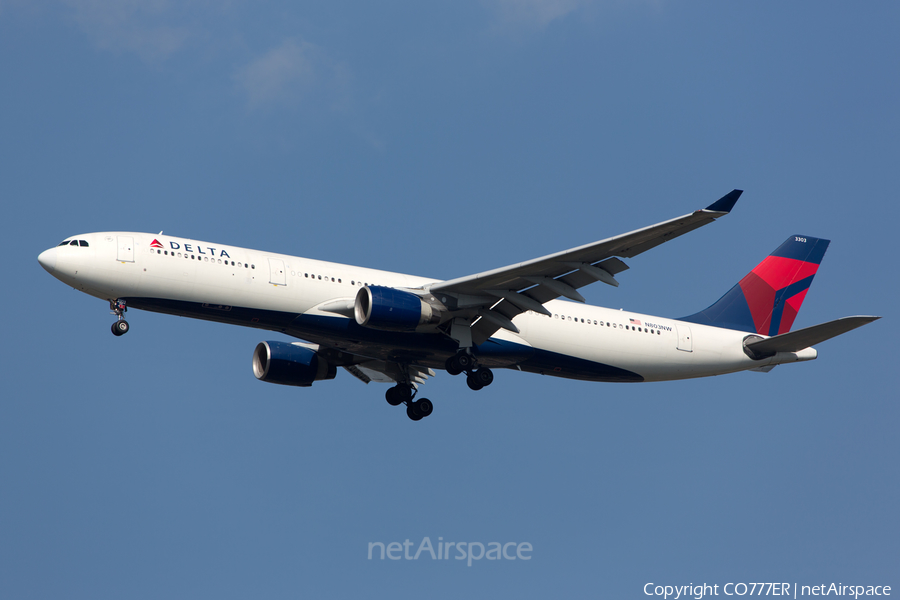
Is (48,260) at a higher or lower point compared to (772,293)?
lower

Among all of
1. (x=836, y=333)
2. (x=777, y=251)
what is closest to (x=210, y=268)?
(x=836, y=333)

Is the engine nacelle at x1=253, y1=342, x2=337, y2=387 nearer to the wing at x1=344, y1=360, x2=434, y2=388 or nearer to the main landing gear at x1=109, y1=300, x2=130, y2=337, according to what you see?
the wing at x1=344, y1=360, x2=434, y2=388

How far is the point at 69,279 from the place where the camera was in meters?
27.7

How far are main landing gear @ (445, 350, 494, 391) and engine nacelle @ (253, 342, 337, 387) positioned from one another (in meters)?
5.66

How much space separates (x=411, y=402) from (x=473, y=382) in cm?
460

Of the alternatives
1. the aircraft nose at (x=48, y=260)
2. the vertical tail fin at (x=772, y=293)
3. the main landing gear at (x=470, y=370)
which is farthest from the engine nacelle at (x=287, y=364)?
the vertical tail fin at (x=772, y=293)

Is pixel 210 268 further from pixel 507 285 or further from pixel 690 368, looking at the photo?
pixel 690 368

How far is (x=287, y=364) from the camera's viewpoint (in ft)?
111

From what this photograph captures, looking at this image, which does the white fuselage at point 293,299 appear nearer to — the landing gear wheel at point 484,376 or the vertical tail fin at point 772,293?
the landing gear wheel at point 484,376

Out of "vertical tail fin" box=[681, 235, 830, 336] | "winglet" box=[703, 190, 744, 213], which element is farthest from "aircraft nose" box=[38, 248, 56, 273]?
"vertical tail fin" box=[681, 235, 830, 336]

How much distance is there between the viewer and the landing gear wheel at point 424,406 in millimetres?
34844

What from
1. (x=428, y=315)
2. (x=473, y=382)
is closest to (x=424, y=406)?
(x=473, y=382)

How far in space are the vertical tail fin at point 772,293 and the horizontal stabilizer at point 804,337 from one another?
1741 millimetres

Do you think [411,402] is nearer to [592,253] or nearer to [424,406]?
[424,406]
